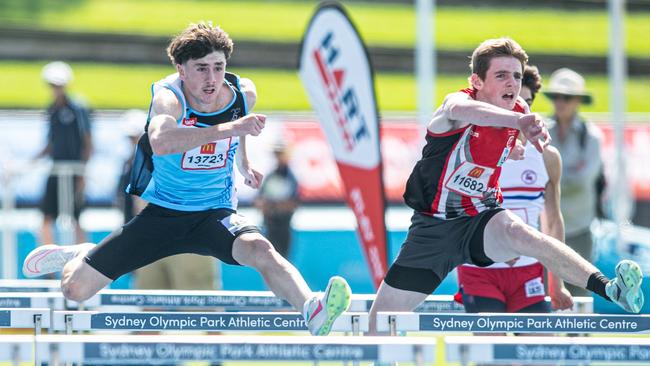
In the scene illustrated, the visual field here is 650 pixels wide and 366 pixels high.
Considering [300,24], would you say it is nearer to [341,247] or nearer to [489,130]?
[341,247]

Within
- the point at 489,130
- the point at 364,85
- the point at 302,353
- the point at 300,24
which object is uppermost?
the point at 300,24

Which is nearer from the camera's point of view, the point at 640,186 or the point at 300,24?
the point at 640,186

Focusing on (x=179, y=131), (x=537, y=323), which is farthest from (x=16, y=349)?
(x=537, y=323)

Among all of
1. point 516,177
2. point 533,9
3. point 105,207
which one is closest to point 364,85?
point 516,177

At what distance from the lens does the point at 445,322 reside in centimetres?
588

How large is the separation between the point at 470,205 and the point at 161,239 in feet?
5.19

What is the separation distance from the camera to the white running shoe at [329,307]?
5570 mm

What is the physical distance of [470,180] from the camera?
19.9 ft

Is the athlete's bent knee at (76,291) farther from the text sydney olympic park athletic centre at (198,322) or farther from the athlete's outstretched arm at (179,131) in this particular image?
the athlete's outstretched arm at (179,131)

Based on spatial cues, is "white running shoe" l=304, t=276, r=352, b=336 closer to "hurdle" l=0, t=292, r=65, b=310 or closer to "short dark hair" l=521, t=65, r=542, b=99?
"hurdle" l=0, t=292, r=65, b=310

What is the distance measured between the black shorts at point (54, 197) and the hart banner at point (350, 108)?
3.85 metres

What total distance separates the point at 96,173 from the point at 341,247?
308 cm

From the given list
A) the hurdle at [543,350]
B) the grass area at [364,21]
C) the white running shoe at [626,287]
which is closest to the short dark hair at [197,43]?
the hurdle at [543,350]

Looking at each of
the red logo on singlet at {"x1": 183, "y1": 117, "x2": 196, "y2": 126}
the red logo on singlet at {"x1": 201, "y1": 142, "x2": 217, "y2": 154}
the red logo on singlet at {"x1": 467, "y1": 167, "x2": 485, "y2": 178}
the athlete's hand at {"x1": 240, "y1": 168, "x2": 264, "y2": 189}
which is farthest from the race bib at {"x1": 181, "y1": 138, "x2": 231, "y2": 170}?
the red logo on singlet at {"x1": 467, "y1": 167, "x2": 485, "y2": 178}
